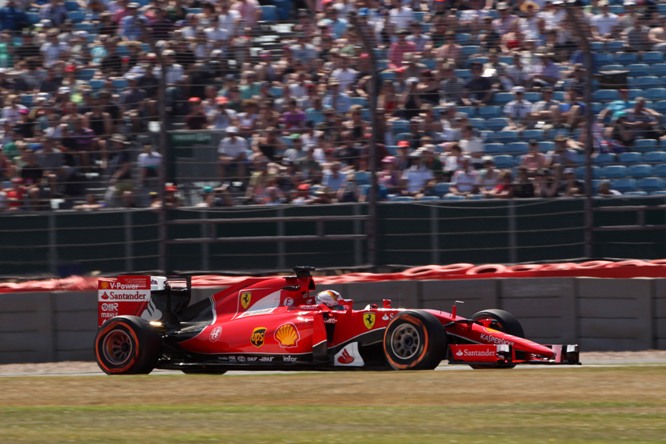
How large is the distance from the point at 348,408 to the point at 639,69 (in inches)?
277

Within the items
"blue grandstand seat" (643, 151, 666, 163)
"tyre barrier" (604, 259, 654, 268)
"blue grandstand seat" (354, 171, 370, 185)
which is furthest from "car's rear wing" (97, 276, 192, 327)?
"blue grandstand seat" (643, 151, 666, 163)

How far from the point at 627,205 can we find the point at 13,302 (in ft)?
20.9

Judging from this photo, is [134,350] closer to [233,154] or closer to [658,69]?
[233,154]

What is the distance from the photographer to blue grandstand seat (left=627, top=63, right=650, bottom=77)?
13539mm

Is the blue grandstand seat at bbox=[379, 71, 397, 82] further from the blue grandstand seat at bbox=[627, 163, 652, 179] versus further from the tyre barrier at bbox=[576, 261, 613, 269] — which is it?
the tyre barrier at bbox=[576, 261, 613, 269]

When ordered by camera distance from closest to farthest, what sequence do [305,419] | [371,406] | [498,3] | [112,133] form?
[305,419]
[371,406]
[112,133]
[498,3]

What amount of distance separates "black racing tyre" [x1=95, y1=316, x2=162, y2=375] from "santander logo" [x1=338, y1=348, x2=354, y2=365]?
1722 millimetres

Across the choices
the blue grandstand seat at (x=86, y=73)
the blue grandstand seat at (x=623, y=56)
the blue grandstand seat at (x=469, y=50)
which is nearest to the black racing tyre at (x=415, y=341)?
the blue grandstand seat at (x=469, y=50)

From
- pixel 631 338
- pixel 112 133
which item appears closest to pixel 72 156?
pixel 112 133

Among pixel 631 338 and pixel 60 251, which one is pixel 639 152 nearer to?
pixel 631 338

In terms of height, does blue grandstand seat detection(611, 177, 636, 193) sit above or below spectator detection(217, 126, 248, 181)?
below

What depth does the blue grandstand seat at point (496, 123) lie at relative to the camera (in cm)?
1373

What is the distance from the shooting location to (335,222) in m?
13.9

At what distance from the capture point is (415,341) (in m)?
10.2
